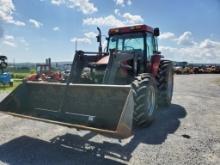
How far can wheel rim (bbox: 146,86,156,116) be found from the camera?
578 cm

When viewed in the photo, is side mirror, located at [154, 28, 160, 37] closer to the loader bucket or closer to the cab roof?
the cab roof

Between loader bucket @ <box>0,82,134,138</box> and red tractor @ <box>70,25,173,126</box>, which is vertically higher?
red tractor @ <box>70,25,173,126</box>

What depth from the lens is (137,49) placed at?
7.26 metres

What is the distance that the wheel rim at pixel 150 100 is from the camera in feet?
18.9

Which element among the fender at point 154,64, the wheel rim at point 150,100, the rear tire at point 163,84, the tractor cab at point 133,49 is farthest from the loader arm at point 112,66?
the rear tire at point 163,84

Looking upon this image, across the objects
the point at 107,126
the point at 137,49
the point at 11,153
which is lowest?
the point at 11,153

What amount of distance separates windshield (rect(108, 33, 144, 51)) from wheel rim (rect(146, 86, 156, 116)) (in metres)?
Result: 1.69

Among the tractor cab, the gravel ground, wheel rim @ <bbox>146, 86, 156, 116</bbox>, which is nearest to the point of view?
the gravel ground

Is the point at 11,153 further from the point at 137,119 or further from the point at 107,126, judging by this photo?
the point at 137,119

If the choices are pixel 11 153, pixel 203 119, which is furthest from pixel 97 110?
pixel 203 119

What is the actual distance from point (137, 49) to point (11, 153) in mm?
4432

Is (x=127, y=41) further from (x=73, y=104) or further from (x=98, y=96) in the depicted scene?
(x=73, y=104)

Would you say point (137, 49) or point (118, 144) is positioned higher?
point (137, 49)

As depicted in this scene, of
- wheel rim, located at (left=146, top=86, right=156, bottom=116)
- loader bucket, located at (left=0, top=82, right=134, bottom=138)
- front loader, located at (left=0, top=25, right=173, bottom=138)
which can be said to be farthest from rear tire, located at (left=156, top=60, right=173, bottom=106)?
loader bucket, located at (left=0, top=82, right=134, bottom=138)
